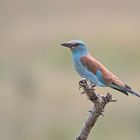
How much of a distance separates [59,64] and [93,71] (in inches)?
460

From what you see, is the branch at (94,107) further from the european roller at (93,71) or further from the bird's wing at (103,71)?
the bird's wing at (103,71)

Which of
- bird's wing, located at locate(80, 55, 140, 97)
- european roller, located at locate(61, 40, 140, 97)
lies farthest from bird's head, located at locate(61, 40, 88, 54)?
bird's wing, located at locate(80, 55, 140, 97)

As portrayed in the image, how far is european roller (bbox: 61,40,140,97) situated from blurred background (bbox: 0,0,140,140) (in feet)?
16.6

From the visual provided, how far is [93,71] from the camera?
5.47m

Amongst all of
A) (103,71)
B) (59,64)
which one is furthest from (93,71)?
(59,64)

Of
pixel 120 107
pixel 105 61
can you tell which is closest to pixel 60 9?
pixel 105 61

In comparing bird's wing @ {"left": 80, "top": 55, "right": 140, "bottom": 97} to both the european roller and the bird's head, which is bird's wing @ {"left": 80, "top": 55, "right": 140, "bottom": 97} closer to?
the european roller

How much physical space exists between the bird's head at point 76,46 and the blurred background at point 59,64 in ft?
16.6

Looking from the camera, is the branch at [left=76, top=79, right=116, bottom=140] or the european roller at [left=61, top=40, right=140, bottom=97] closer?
Result: the branch at [left=76, top=79, right=116, bottom=140]

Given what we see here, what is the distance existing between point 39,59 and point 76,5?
27.6 ft

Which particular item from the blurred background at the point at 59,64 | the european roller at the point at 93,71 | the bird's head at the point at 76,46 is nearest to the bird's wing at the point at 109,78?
the european roller at the point at 93,71

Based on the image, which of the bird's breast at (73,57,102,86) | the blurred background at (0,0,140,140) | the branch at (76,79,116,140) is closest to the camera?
the branch at (76,79,116,140)

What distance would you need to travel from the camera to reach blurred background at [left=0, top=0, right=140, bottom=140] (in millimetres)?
12422

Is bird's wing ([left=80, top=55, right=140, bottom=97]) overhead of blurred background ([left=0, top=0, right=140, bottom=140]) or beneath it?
beneath
